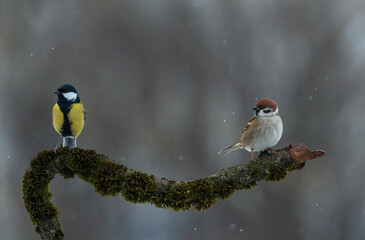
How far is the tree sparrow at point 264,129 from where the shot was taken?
10.9 ft

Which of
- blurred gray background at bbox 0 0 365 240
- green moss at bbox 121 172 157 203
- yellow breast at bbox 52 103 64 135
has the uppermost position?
blurred gray background at bbox 0 0 365 240

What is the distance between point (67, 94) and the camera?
3203 mm

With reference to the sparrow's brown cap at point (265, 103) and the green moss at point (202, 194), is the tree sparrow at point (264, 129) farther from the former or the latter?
the green moss at point (202, 194)

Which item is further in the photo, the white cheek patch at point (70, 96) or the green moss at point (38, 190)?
the white cheek patch at point (70, 96)

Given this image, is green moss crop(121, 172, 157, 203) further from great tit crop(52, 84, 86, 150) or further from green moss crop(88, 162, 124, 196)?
great tit crop(52, 84, 86, 150)

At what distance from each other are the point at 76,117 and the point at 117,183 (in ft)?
2.57

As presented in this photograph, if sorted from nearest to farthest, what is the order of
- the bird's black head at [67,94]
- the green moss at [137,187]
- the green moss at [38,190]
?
the green moss at [137,187] < the green moss at [38,190] < the bird's black head at [67,94]

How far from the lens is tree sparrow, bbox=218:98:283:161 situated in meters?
3.31

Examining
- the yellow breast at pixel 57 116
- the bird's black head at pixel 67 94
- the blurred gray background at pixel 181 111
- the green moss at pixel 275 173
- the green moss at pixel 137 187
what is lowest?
Result: the green moss at pixel 137 187

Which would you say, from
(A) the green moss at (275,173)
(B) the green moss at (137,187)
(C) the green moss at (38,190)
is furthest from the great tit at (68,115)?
(A) the green moss at (275,173)

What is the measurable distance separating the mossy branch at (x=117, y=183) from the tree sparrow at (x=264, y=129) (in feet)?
1.17

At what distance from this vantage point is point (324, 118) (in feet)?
26.5

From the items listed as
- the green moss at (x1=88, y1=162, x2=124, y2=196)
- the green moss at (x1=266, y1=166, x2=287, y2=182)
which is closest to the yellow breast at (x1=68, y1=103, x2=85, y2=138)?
the green moss at (x1=88, y1=162, x2=124, y2=196)

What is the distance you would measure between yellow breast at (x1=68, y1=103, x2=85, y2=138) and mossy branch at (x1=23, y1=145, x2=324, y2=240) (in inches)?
17.1
